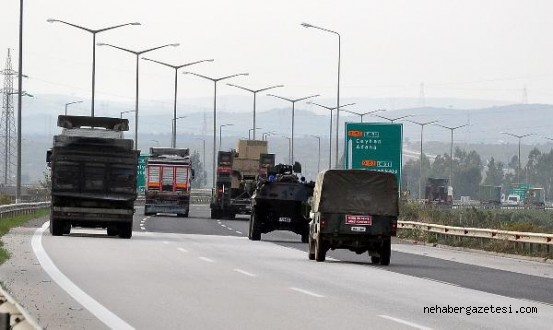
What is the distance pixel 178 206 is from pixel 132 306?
187 feet

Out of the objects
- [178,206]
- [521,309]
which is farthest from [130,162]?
[178,206]

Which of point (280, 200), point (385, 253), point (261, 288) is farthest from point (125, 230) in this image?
point (261, 288)

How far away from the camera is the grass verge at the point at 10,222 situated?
3240 centimetres

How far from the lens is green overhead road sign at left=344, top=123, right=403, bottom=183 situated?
55188 millimetres

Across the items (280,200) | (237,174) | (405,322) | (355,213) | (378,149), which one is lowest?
(405,322)

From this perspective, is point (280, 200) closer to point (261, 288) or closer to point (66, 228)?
point (66, 228)

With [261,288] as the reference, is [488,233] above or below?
above

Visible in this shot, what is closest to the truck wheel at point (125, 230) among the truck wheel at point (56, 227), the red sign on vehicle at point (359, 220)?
the truck wheel at point (56, 227)

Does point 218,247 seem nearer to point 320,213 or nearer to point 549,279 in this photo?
point 320,213

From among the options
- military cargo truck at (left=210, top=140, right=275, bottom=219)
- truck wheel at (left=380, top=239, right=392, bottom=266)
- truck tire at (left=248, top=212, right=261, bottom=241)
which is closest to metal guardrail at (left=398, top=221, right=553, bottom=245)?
truck tire at (left=248, top=212, right=261, bottom=241)

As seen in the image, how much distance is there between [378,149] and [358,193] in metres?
20.0

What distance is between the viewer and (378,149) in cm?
5534

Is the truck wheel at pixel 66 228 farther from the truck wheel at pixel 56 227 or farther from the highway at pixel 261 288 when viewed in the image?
the highway at pixel 261 288

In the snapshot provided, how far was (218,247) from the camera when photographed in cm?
4094
